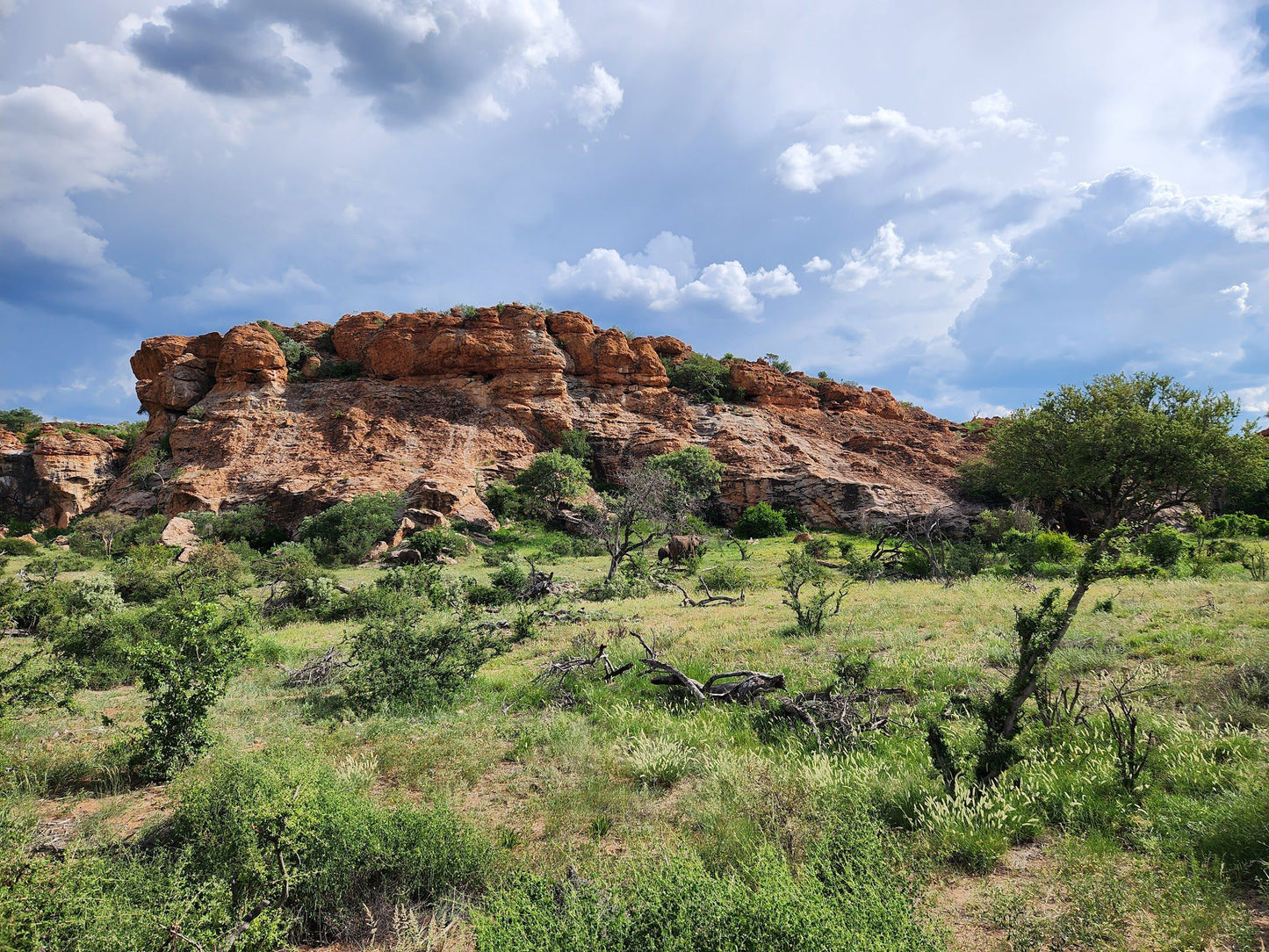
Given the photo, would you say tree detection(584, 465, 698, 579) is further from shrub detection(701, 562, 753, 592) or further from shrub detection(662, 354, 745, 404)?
shrub detection(662, 354, 745, 404)

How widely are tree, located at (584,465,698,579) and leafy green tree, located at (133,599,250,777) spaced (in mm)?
13005

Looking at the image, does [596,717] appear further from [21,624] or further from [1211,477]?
[1211,477]

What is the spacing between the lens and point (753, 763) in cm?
470

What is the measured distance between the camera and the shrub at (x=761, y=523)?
36.6m

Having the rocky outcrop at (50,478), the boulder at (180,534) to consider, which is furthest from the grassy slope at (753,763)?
the rocky outcrop at (50,478)

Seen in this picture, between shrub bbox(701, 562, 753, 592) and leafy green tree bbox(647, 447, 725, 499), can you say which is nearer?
shrub bbox(701, 562, 753, 592)

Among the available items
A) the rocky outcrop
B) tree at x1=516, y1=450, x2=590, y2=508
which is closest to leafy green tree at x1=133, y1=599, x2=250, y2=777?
tree at x1=516, y1=450, x2=590, y2=508

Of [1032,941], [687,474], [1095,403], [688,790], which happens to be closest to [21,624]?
[688,790]

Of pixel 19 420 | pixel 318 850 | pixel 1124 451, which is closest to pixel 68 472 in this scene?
pixel 19 420

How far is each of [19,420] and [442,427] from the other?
120ft

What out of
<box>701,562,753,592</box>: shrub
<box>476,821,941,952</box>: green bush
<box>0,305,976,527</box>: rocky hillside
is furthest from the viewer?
<box>0,305,976,527</box>: rocky hillside

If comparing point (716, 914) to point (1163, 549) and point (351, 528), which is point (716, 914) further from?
point (351, 528)

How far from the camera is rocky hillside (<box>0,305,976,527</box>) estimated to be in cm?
3706

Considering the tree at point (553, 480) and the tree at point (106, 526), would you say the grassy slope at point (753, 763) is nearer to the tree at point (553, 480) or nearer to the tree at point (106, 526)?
the tree at point (553, 480)
